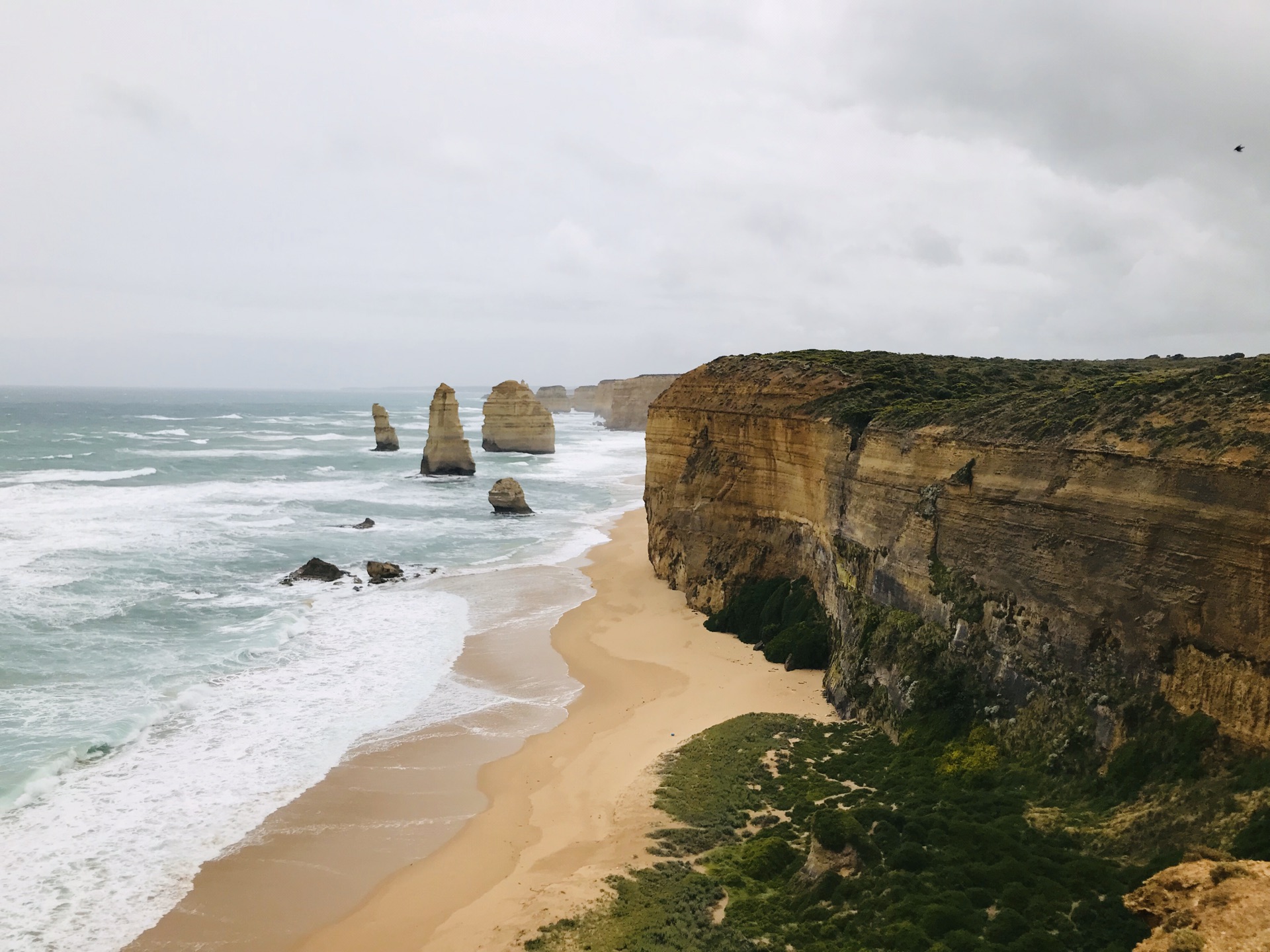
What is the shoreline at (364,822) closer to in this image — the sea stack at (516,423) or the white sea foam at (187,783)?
the white sea foam at (187,783)

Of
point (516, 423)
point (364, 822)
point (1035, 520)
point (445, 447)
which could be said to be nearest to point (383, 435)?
point (516, 423)

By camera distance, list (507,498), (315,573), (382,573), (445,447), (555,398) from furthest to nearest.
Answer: (555,398) < (445,447) < (507,498) < (382,573) < (315,573)

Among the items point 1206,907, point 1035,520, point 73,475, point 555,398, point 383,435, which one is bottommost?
point 1206,907

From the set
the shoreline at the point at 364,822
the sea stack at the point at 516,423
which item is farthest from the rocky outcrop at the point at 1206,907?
the sea stack at the point at 516,423

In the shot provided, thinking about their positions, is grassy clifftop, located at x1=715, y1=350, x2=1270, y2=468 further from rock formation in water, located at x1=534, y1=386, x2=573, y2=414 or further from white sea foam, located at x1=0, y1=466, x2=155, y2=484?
rock formation in water, located at x1=534, y1=386, x2=573, y2=414

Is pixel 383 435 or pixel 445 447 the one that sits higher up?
pixel 383 435

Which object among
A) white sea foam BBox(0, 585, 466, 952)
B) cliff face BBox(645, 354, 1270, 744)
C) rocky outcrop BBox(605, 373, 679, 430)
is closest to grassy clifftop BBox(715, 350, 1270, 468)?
cliff face BBox(645, 354, 1270, 744)

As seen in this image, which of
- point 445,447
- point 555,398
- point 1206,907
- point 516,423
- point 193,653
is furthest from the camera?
point 555,398

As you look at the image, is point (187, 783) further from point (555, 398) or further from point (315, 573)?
point (555, 398)
